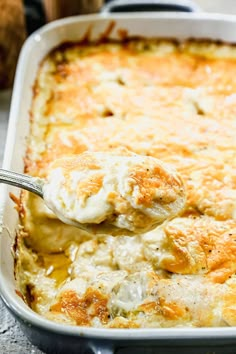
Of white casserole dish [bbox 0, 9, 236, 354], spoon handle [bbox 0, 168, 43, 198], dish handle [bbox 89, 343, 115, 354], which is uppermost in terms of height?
spoon handle [bbox 0, 168, 43, 198]

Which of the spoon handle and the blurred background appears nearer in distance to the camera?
the spoon handle

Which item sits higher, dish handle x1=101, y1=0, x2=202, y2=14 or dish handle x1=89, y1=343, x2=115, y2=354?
dish handle x1=101, y1=0, x2=202, y2=14

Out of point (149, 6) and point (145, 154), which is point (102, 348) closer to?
point (145, 154)

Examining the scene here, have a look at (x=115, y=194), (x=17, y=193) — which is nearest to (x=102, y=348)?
(x=115, y=194)

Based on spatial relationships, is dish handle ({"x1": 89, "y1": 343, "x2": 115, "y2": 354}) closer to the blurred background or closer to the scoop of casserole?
the scoop of casserole

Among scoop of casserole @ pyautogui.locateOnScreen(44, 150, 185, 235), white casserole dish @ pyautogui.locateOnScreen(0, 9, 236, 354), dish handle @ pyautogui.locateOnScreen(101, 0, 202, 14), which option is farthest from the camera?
dish handle @ pyautogui.locateOnScreen(101, 0, 202, 14)

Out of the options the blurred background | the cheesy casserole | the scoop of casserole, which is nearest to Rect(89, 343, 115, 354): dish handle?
the cheesy casserole
